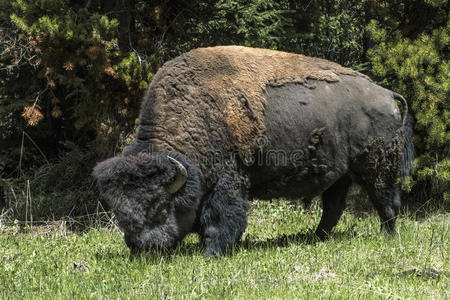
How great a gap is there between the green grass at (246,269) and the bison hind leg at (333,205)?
0.57ft

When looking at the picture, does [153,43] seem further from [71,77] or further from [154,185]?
[154,185]

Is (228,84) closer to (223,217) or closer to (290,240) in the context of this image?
(223,217)

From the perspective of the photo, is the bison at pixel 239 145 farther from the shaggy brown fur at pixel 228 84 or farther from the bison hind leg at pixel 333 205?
the bison hind leg at pixel 333 205

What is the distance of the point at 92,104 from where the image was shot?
756 centimetres

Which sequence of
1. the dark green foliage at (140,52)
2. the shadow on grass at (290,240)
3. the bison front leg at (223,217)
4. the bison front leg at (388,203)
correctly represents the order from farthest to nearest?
1. the dark green foliage at (140,52)
2. the bison front leg at (388,203)
3. the shadow on grass at (290,240)
4. the bison front leg at (223,217)

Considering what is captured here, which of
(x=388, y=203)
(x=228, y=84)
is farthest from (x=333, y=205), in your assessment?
(x=228, y=84)

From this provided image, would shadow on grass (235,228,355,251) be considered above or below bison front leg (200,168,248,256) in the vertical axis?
below

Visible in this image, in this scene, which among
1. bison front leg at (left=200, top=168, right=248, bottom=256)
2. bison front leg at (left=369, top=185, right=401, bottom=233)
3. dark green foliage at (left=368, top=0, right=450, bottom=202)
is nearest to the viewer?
bison front leg at (left=200, top=168, right=248, bottom=256)

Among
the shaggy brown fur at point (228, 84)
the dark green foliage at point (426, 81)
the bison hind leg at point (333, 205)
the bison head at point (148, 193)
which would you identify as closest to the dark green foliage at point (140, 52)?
the dark green foliage at point (426, 81)

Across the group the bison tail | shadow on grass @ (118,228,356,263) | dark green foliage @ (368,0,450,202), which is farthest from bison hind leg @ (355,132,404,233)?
dark green foliage @ (368,0,450,202)

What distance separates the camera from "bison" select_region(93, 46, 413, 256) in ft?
16.4

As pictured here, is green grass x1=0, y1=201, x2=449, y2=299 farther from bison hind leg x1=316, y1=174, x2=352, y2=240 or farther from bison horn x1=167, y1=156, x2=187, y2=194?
bison horn x1=167, y1=156, x2=187, y2=194

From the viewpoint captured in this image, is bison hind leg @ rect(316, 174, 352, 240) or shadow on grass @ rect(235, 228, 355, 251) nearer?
shadow on grass @ rect(235, 228, 355, 251)

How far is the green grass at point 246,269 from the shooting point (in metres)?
3.91
